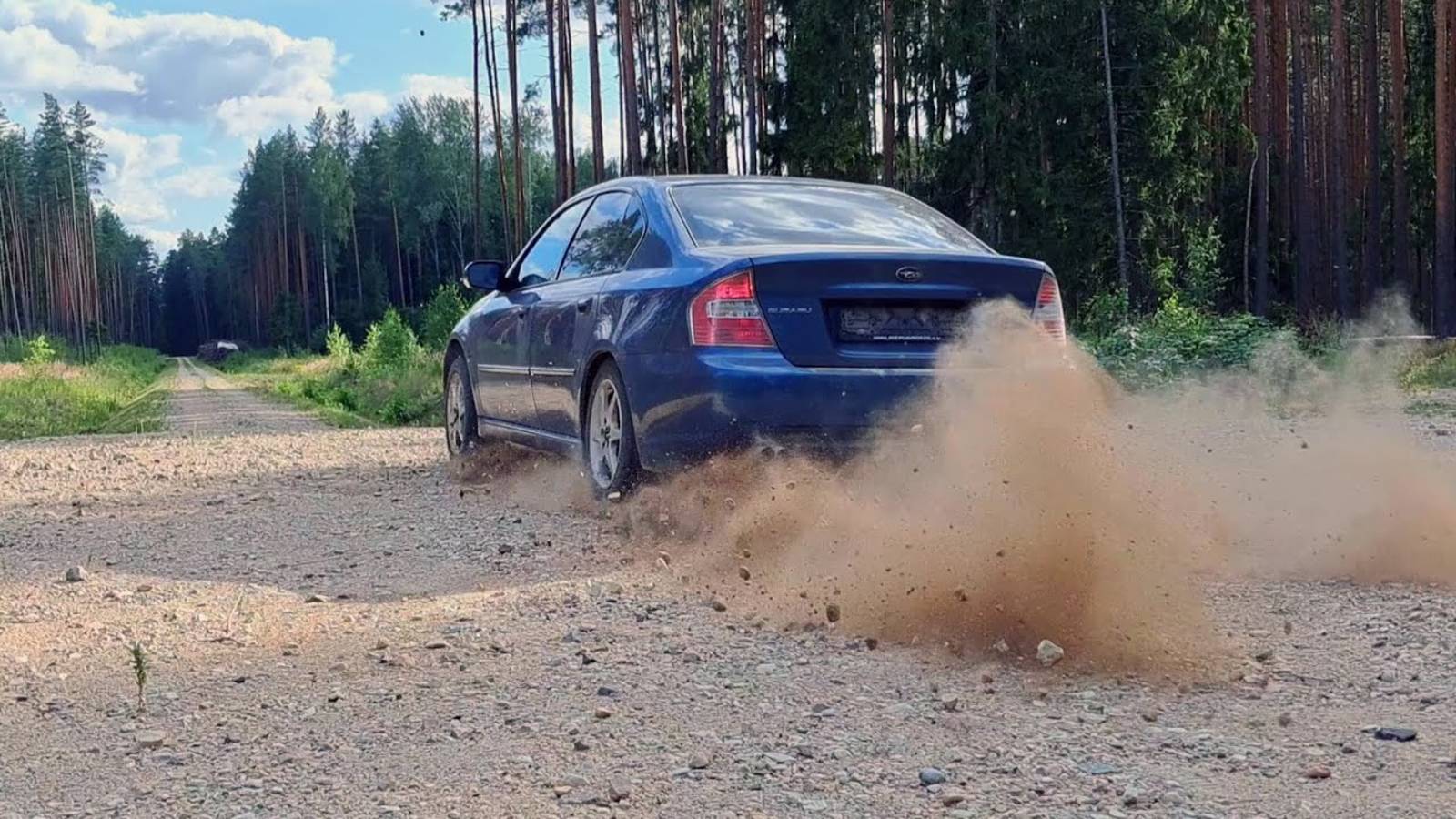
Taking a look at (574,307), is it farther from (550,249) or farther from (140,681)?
(140,681)

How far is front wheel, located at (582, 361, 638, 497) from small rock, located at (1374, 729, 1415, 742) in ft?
11.1

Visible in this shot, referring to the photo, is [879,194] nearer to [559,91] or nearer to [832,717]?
[832,717]

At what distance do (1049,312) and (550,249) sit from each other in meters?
3.22

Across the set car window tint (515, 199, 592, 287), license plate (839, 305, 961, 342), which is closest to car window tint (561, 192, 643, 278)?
car window tint (515, 199, 592, 287)

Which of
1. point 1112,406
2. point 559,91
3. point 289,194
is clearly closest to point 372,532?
point 1112,406

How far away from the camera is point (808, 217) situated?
19.6 ft

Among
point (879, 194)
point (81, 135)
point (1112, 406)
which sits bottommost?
point (1112, 406)

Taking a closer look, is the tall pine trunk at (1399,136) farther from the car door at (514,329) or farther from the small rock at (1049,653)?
the small rock at (1049,653)

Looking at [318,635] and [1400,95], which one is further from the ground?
[1400,95]

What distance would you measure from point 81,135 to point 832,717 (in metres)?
101

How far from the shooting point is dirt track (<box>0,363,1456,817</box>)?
2.61 metres

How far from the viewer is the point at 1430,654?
11.7 ft

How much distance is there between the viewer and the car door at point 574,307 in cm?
621

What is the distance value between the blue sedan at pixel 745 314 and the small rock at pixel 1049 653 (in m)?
1.66
